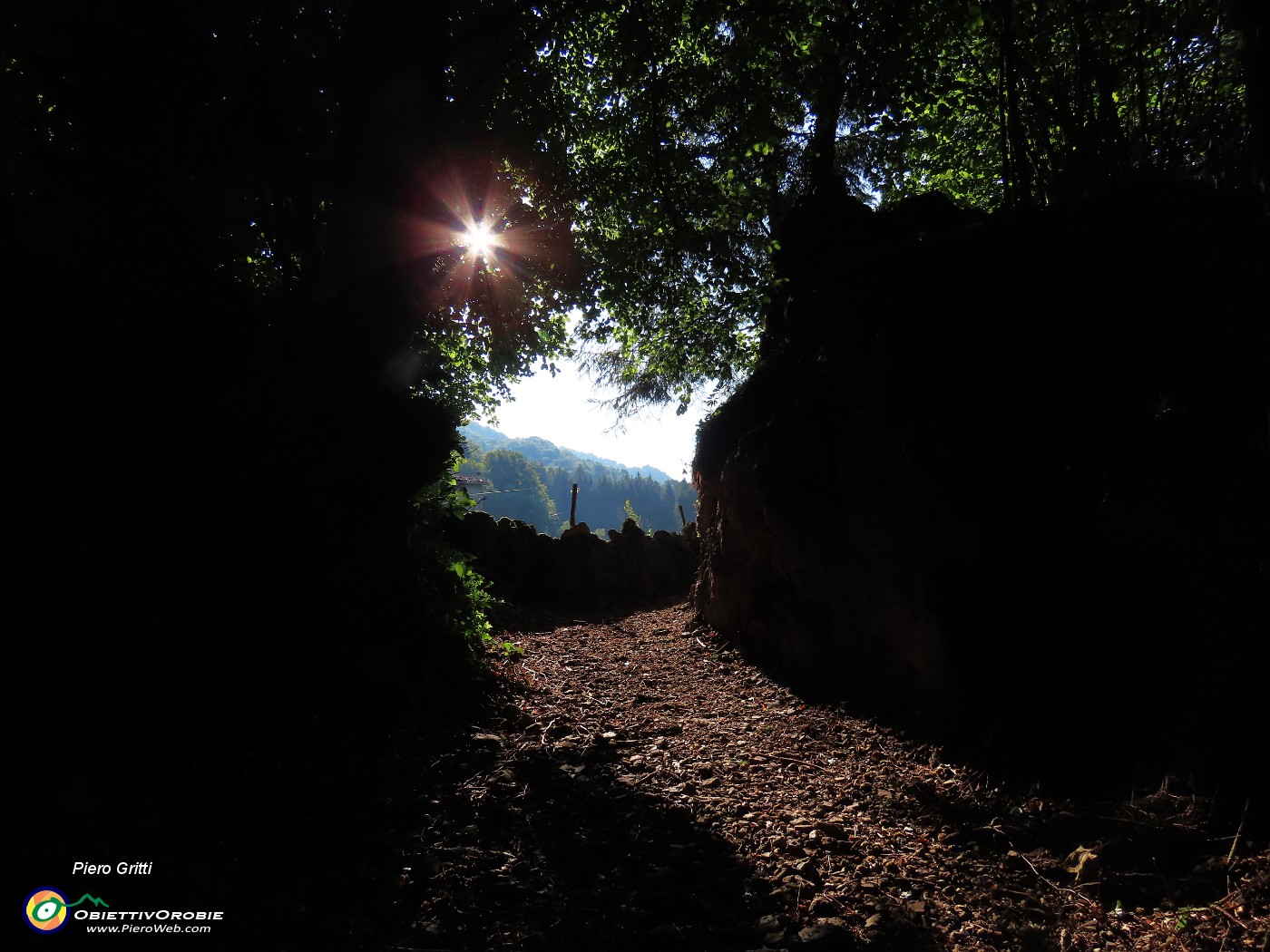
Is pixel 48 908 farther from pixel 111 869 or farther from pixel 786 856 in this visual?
pixel 786 856

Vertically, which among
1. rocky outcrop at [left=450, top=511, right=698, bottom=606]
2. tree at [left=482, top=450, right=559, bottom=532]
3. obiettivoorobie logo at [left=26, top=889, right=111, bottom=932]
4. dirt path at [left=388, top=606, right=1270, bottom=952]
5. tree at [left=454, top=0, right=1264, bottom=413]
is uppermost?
tree at [left=482, top=450, right=559, bottom=532]

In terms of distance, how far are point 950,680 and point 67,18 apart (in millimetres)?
7975

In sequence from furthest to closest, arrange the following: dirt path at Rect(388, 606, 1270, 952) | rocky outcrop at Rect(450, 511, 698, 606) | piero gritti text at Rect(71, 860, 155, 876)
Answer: rocky outcrop at Rect(450, 511, 698, 606), dirt path at Rect(388, 606, 1270, 952), piero gritti text at Rect(71, 860, 155, 876)

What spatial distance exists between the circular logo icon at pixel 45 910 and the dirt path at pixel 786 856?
1.12 meters

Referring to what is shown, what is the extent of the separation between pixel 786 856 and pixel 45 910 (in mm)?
3188

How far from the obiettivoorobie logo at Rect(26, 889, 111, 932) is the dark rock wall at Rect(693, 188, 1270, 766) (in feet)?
16.8

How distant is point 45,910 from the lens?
74.5 inches

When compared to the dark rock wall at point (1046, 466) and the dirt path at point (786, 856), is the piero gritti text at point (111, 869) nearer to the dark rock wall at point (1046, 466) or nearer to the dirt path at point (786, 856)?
the dirt path at point (786, 856)

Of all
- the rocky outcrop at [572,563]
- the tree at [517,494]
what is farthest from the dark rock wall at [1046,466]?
the tree at [517,494]

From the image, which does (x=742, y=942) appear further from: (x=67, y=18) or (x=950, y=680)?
(x=67, y=18)

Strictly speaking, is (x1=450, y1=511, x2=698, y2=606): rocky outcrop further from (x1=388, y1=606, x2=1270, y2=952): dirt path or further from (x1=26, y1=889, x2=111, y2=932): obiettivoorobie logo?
(x1=26, y1=889, x2=111, y2=932): obiettivoorobie logo

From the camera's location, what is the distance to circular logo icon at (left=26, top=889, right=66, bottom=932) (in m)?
1.83

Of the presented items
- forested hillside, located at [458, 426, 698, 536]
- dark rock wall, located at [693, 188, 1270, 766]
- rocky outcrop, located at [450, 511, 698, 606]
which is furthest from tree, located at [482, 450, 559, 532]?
→ dark rock wall, located at [693, 188, 1270, 766]

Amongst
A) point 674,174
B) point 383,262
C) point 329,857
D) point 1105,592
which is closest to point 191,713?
point 329,857
